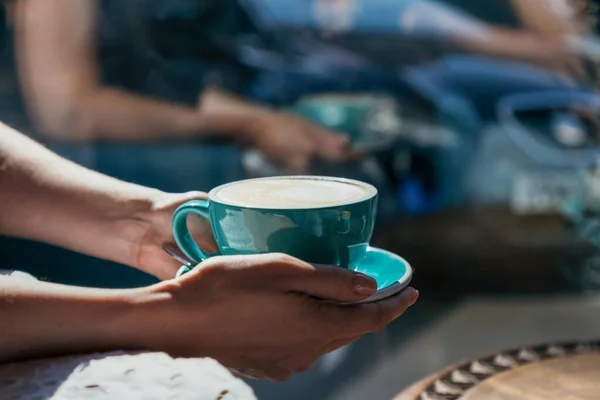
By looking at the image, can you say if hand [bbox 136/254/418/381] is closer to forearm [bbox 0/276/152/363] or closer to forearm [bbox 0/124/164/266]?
forearm [bbox 0/276/152/363]

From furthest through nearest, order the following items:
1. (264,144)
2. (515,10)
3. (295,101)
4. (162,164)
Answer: (515,10), (295,101), (264,144), (162,164)

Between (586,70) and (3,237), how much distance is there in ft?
4.55

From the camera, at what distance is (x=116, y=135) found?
3.40 feet

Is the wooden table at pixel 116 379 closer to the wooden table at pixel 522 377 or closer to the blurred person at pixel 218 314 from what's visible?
the blurred person at pixel 218 314

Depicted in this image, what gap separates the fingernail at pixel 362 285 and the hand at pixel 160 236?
5.1 inches

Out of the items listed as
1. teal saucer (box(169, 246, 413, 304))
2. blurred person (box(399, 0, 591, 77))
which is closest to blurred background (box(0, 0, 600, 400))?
blurred person (box(399, 0, 591, 77))

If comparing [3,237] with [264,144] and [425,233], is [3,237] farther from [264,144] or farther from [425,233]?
[425,233]

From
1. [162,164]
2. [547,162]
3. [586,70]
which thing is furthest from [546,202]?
[162,164]

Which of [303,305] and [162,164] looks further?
[162,164]

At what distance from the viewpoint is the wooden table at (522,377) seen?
51 centimetres

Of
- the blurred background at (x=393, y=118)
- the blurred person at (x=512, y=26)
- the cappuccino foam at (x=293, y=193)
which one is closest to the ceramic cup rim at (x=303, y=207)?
the cappuccino foam at (x=293, y=193)

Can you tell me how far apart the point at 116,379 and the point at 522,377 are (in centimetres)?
31

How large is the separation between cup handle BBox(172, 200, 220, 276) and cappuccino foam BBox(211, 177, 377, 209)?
0.02m

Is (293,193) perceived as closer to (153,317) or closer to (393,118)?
(153,317)
